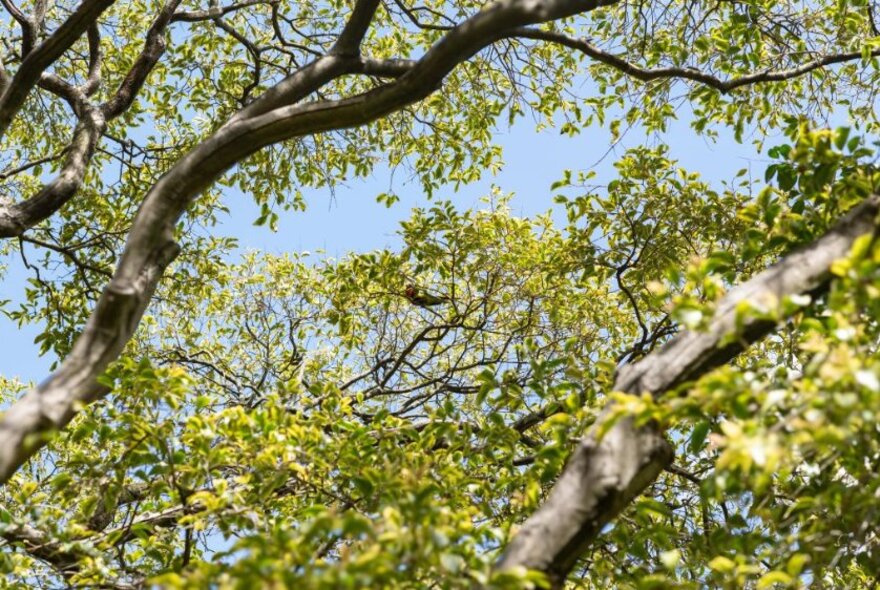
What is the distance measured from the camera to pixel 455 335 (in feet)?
30.1

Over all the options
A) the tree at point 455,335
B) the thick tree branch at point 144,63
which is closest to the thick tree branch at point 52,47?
the tree at point 455,335

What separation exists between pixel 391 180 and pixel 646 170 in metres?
2.97

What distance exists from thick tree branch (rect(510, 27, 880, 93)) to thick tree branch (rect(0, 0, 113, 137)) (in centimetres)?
296

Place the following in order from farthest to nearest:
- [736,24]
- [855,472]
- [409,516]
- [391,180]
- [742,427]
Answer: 1. [391,180]
2. [736,24]
3. [855,472]
4. [409,516]
5. [742,427]

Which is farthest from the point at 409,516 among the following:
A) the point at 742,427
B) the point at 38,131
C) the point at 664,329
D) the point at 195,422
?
the point at 38,131

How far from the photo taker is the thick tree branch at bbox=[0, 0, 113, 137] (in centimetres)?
561

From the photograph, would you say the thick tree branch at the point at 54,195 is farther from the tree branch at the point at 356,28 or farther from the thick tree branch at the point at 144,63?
the tree branch at the point at 356,28

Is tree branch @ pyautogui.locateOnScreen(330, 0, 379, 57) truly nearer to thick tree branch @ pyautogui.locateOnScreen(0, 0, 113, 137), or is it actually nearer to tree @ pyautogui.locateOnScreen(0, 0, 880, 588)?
tree @ pyautogui.locateOnScreen(0, 0, 880, 588)

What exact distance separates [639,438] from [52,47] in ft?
16.1

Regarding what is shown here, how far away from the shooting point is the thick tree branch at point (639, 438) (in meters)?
2.82

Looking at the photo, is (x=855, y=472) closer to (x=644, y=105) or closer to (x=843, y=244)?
(x=843, y=244)

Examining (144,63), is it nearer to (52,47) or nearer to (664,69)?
(52,47)

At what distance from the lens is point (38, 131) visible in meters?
10.1

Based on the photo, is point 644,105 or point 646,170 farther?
point 644,105
